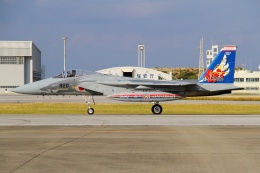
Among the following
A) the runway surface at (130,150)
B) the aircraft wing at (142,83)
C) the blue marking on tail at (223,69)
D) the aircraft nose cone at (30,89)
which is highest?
the blue marking on tail at (223,69)

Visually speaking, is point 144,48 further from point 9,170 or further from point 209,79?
point 9,170

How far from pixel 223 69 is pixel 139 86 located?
231 inches

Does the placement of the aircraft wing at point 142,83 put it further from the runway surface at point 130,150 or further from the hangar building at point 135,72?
the hangar building at point 135,72

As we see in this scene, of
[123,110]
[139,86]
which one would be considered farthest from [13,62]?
[139,86]

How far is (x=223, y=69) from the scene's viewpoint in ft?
107

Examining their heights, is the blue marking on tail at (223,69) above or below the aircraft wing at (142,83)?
above

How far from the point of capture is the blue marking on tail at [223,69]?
3253cm

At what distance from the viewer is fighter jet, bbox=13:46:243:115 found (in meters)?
31.8

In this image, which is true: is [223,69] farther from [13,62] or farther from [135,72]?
[135,72]

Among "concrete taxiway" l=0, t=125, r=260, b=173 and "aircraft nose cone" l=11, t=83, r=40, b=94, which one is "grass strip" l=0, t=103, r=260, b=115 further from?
"concrete taxiway" l=0, t=125, r=260, b=173

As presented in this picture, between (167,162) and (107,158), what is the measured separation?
1.55 meters

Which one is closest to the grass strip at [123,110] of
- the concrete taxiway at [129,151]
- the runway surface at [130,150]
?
the runway surface at [130,150]

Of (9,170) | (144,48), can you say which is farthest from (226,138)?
(144,48)

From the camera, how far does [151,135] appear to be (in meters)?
17.6
